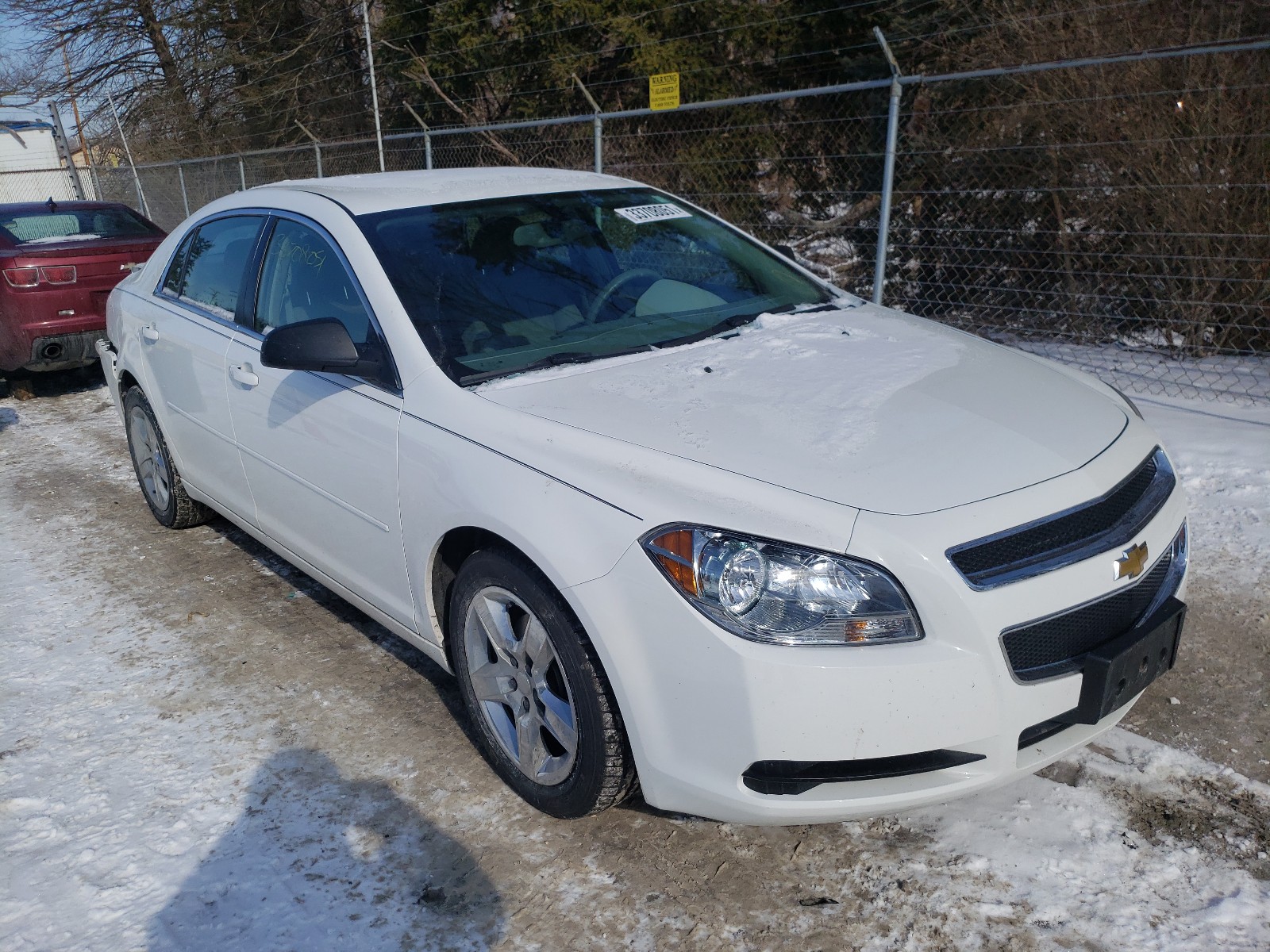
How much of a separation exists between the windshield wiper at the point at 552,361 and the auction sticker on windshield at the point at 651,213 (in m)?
0.91

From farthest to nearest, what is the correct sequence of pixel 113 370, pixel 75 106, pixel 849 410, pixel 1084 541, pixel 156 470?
pixel 75 106 → pixel 113 370 → pixel 156 470 → pixel 849 410 → pixel 1084 541

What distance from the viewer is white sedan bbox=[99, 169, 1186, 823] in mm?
2201

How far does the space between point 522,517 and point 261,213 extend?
87.3 inches

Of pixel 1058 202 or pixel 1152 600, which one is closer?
pixel 1152 600

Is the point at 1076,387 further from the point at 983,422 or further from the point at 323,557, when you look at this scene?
the point at 323,557

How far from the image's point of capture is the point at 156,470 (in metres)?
5.16

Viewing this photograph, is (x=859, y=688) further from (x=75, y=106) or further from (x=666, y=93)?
(x=75, y=106)

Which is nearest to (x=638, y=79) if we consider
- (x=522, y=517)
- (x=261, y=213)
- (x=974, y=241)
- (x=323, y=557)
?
(x=974, y=241)

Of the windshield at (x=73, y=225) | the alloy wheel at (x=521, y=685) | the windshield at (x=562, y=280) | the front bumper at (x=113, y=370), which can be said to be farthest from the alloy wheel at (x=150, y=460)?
the windshield at (x=73, y=225)

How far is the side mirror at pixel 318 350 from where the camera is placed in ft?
10.0

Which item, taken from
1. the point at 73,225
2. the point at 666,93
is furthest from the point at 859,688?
the point at 73,225

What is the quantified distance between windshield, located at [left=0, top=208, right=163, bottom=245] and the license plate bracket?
27.8 ft

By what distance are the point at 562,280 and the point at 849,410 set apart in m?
1.21

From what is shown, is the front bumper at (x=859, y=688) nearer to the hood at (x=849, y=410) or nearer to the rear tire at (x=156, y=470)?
the hood at (x=849, y=410)
